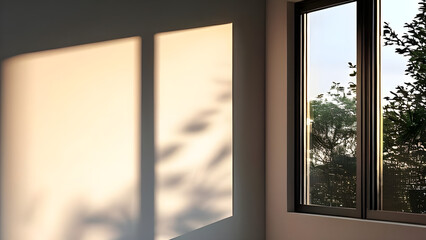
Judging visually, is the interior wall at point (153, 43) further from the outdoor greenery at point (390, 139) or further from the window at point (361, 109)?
the outdoor greenery at point (390, 139)

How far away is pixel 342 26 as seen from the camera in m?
4.32

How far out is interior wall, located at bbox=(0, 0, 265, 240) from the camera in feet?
12.0

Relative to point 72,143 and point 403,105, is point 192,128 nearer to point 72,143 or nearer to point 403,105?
Answer: point 72,143

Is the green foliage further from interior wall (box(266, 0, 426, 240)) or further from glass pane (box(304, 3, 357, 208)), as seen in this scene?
interior wall (box(266, 0, 426, 240))

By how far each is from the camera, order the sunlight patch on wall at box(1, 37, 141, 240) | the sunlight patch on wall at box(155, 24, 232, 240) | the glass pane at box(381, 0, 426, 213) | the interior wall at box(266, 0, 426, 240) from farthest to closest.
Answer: the interior wall at box(266, 0, 426, 240), the sunlight patch on wall at box(155, 24, 232, 240), the glass pane at box(381, 0, 426, 213), the sunlight patch on wall at box(1, 37, 141, 240)

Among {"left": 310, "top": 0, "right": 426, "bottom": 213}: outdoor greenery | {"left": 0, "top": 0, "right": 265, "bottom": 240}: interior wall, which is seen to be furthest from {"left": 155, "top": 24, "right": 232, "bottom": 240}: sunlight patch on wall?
{"left": 310, "top": 0, "right": 426, "bottom": 213}: outdoor greenery

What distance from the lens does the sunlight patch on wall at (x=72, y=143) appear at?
11.6 feet

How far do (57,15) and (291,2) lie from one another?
5.83 feet

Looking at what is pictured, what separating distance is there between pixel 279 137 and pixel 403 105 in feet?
3.23

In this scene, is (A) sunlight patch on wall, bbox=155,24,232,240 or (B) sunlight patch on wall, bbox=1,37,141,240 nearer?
(B) sunlight patch on wall, bbox=1,37,141,240

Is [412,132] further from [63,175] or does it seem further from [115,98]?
[63,175]

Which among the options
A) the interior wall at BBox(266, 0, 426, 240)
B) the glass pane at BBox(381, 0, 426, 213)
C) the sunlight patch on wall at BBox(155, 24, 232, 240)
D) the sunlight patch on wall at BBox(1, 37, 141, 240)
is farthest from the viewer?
the interior wall at BBox(266, 0, 426, 240)

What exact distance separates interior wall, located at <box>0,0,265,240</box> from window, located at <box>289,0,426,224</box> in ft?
1.04

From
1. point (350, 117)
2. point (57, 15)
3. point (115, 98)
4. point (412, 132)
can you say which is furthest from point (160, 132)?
point (412, 132)
